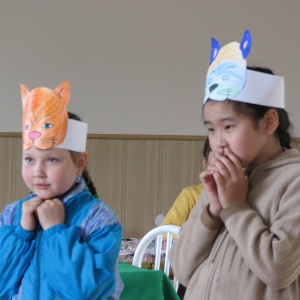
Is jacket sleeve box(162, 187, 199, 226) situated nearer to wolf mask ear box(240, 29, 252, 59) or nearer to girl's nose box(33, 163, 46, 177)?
girl's nose box(33, 163, 46, 177)

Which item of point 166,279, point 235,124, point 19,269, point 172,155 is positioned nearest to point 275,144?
point 235,124

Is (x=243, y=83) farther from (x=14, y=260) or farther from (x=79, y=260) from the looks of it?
(x=14, y=260)

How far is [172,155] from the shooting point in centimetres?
491

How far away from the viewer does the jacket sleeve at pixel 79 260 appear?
1514 mm

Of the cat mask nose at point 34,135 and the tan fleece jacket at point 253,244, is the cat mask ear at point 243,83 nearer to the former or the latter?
the tan fleece jacket at point 253,244

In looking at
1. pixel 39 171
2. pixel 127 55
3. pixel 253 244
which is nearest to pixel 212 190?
pixel 253 244

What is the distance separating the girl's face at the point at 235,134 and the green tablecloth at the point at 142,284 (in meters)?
1.00

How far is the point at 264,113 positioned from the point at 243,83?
0.08 meters

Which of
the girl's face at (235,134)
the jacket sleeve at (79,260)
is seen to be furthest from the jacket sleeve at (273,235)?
the jacket sleeve at (79,260)

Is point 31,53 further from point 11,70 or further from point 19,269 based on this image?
point 19,269

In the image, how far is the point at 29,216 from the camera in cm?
161

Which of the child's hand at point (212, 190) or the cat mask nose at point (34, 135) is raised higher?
the cat mask nose at point (34, 135)

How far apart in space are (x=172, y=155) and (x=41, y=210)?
11.0 ft

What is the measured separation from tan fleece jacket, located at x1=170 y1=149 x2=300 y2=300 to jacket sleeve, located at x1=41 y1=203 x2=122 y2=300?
24 cm
